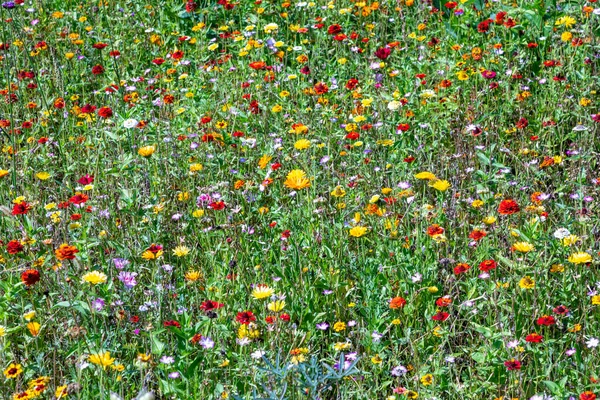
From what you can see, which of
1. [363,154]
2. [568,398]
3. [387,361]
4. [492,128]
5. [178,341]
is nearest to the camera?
[568,398]

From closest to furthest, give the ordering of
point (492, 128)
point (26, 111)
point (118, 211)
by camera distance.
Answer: point (118, 211) → point (492, 128) → point (26, 111)

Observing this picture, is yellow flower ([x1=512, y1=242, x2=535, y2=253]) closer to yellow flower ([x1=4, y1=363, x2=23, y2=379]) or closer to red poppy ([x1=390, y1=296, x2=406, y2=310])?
red poppy ([x1=390, y1=296, x2=406, y2=310])

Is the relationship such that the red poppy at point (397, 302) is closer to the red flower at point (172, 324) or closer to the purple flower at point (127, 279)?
the red flower at point (172, 324)

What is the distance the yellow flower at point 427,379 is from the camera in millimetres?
2219

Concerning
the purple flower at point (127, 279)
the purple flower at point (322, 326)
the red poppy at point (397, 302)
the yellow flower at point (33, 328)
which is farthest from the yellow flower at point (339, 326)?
A: the yellow flower at point (33, 328)

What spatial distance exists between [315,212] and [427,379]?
3.09 feet

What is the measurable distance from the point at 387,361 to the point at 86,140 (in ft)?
6.54

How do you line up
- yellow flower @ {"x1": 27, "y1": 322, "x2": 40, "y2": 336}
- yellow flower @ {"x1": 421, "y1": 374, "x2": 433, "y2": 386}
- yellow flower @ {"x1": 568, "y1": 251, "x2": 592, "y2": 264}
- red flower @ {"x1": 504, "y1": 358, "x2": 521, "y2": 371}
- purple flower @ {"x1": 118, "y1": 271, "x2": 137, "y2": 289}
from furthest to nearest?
1. purple flower @ {"x1": 118, "y1": 271, "x2": 137, "y2": 289}
2. yellow flower @ {"x1": 568, "y1": 251, "x2": 592, "y2": 264}
3. yellow flower @ {"x1": 27, "y1": 322, "x2": 40, "y2": 336}
4. yellow flower @ {"x1": 421, "y1": 374, "x2": 433, "y2": 386}
5. red flower @ {"x1": 504, "y1": 358, "x2": 521, "y2": 371}

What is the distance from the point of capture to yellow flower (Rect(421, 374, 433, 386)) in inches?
87.4

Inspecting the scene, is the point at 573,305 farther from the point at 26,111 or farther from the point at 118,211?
the point at 26,111

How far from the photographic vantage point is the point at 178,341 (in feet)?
7.60

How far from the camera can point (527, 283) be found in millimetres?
2408

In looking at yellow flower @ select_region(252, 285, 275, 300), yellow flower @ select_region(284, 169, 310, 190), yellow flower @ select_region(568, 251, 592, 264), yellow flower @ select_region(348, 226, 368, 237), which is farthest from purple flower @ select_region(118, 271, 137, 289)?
yellow flower @ select_region(568, 251, 592, 264)

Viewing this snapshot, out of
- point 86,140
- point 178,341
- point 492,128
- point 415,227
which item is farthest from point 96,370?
point 492,128
